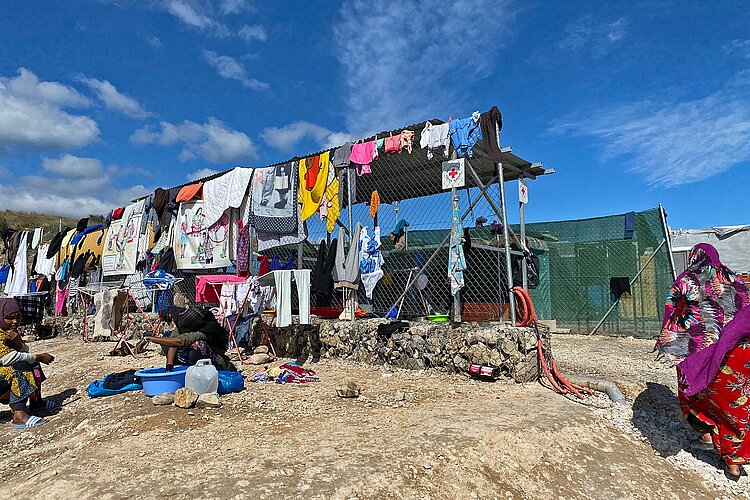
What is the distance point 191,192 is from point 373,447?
24.3ft

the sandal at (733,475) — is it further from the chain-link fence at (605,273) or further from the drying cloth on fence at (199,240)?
the drying cloth on fence at (199,240)

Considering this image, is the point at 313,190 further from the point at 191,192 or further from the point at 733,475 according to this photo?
the point at 733,475

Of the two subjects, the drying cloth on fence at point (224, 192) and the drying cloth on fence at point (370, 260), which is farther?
the drying cloth on fence at point (224, 192)

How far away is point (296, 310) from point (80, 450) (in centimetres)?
440

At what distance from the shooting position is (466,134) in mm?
6270

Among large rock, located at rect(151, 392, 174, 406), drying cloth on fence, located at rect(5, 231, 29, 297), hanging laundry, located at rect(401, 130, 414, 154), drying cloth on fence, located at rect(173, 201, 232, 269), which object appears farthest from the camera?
drying cloth on fence, located at rect(5, 231, 29, 297)

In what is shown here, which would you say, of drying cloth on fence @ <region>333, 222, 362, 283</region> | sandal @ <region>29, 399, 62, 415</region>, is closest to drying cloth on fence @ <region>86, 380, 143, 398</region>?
sandal @ <region>29, 399, 62, 415</region>

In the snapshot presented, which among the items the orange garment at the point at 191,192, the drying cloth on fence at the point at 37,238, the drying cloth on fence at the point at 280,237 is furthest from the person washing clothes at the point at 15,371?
the drying cloth on fence at the point at 37,238

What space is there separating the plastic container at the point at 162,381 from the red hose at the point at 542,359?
3.98m

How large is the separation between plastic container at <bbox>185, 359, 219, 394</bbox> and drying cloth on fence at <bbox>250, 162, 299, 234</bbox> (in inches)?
130

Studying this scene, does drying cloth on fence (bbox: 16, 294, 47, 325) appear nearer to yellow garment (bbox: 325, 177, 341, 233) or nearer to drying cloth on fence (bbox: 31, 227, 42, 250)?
drying cloth on fence (bbox: 31, 227, 42, 250)

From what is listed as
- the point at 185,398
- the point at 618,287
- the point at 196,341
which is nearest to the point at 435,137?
the point at 196,341

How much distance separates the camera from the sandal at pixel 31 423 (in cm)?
451

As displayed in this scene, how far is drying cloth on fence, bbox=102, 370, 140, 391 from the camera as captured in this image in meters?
5.39
